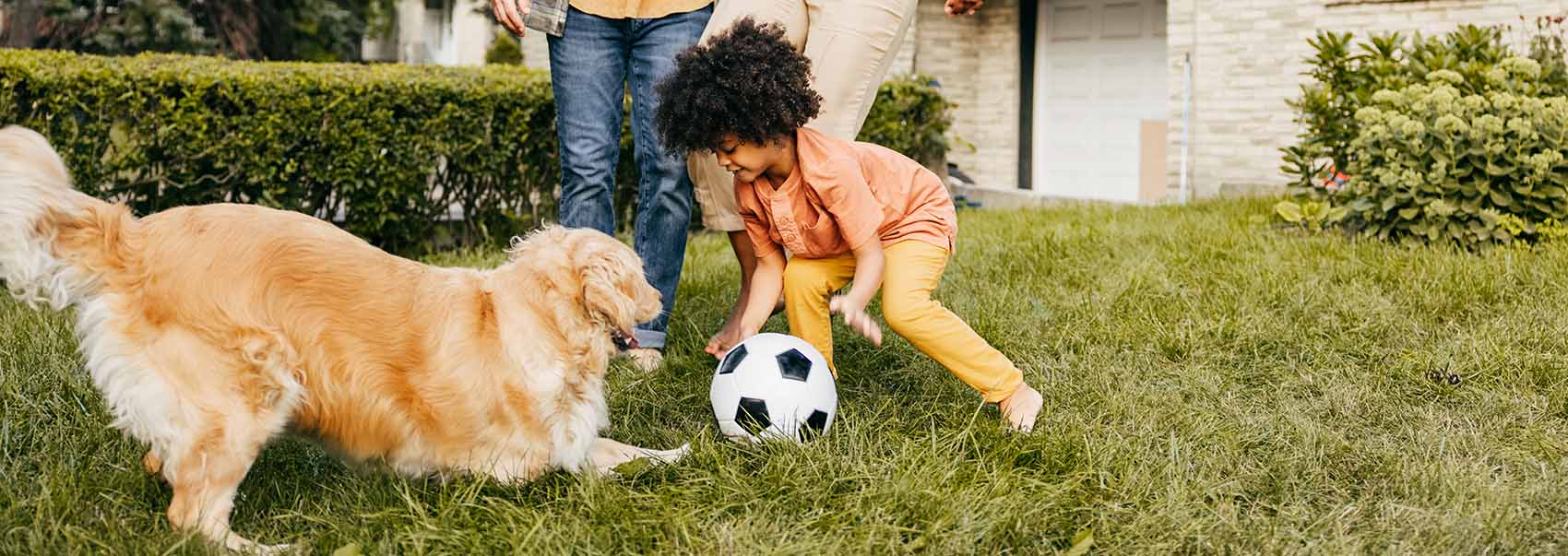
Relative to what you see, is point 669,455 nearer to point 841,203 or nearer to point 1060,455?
point 841,203

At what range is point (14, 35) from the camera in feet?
50.6

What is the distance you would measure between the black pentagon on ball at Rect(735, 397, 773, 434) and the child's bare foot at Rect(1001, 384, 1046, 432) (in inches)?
28.9

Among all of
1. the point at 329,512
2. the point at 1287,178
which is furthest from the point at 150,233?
the point at 1287,178

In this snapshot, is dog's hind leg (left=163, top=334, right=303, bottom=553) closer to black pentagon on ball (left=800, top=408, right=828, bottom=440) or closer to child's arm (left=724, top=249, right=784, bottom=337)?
black pentagon on ball (left=800, top=408, right=828, bottom=440)

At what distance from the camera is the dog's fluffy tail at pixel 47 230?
2486mm

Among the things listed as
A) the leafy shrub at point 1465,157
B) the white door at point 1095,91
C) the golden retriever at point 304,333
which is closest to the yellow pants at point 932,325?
the golden retriever at point 304,333

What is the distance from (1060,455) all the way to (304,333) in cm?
197

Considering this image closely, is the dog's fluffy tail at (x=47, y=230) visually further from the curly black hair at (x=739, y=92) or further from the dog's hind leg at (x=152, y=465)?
the curly black hair at (x=739, y=92)

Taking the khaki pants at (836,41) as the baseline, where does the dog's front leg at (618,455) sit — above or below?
below

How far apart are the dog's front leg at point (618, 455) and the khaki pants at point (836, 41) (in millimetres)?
1177

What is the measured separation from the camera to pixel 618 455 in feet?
10.9

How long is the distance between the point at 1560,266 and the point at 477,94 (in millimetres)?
5837

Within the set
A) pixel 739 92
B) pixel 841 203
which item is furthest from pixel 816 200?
pixel 739 92

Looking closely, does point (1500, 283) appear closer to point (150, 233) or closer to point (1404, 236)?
point (1404, 236)
